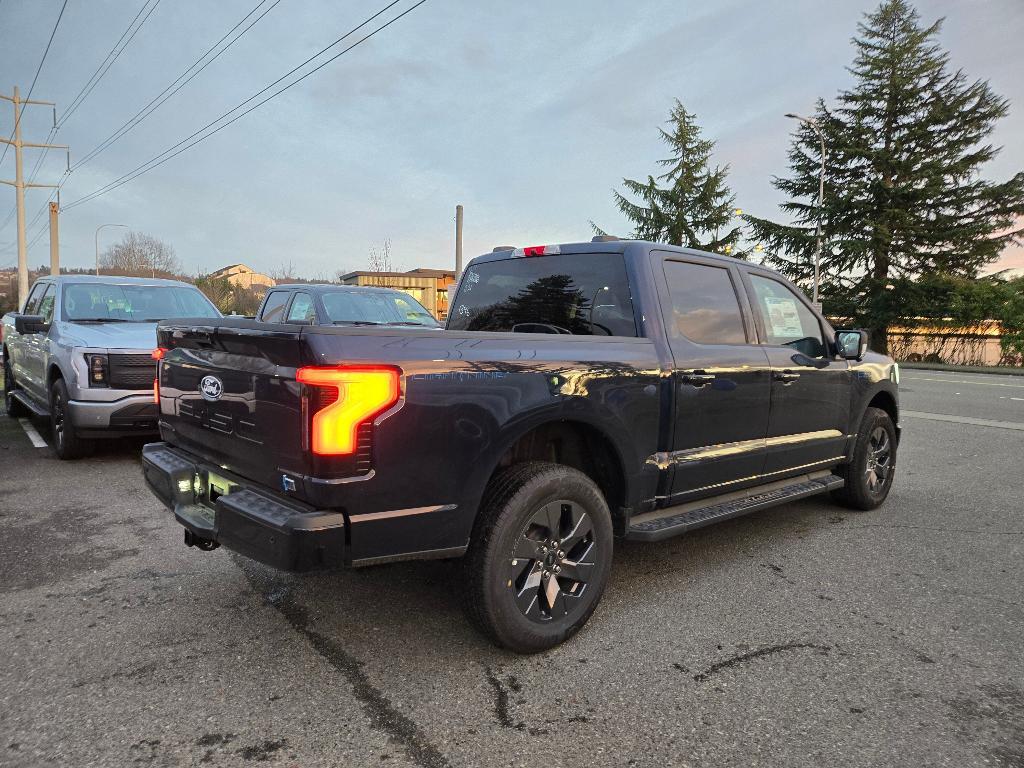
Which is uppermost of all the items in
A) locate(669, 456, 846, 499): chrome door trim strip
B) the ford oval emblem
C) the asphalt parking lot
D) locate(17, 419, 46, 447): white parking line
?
the ford oval emblem

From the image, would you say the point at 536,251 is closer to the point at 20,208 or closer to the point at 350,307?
the point at 350,307

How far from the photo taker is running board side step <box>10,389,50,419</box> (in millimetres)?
7079

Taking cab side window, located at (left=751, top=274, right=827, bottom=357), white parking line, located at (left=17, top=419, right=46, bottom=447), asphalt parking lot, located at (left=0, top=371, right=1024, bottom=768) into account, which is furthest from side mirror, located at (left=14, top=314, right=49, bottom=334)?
cab side window, located at (left=751, top=274, right=827, bottom=357)

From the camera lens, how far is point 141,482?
5727mm

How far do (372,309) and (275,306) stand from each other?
6.26ft

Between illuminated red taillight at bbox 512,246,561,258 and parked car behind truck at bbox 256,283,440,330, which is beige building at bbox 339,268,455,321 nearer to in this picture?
parked car behind truck at bbox 256,283,440,330

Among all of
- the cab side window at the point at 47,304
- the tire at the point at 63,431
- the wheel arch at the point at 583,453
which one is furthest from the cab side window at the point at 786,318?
the cab side window at the point at 47,304

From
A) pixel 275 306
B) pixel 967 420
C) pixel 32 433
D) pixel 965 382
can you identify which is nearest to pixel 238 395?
pixel 32 433

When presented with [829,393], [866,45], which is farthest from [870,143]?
[829,393]

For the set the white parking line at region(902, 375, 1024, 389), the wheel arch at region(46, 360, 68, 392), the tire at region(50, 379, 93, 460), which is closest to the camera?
the tire at region(50, 379, 93, 460)

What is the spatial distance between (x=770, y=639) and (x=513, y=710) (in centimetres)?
131

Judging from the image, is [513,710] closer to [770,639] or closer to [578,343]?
[770,639]

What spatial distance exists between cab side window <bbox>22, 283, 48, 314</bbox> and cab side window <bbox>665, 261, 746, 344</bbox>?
7970 millimetres

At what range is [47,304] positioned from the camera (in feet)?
25.3
